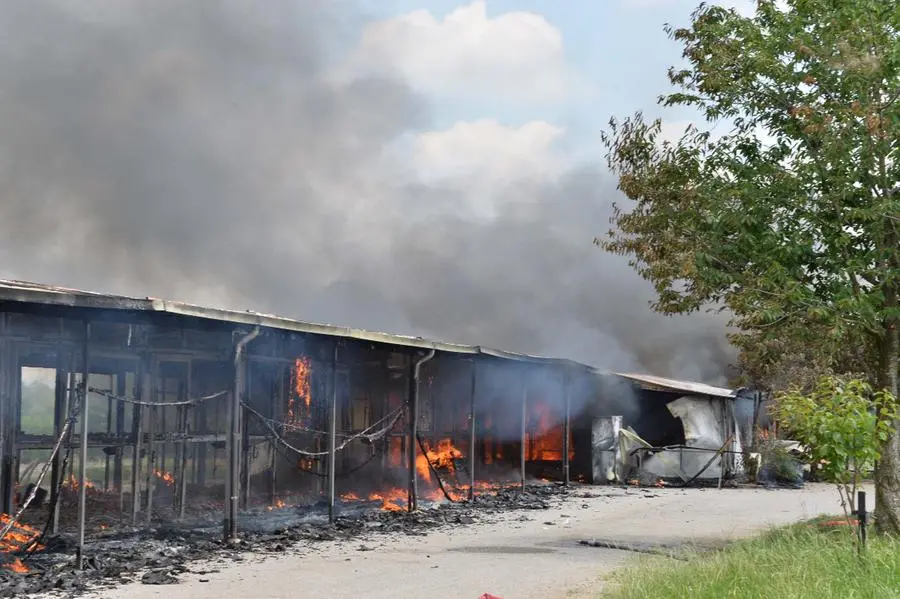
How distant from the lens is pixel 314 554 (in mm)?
12297

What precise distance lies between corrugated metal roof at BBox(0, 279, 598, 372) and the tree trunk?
7.84 m

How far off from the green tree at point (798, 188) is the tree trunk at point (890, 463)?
0.02 meters

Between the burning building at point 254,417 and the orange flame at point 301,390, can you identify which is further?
the orange flame at point 301,390

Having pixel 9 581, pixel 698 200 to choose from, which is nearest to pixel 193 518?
pixel 9 581

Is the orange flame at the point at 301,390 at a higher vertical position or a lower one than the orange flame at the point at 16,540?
higher

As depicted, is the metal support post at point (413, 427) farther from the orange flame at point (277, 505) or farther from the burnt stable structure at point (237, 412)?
the orange flame at point (277, 505)

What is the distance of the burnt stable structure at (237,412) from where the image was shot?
41.3 ft

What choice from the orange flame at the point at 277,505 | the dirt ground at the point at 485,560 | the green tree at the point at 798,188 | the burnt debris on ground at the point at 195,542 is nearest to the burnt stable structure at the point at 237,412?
the orange flame at the point at 277,505

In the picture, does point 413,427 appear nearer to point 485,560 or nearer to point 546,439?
point 485,560

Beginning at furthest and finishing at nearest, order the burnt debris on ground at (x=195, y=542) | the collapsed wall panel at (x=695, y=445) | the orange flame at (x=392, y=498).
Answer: the collapsed wall panel at (x=695, y=445) < the orange flame at (x=392, y=498) < the burnt debris on ground at (x=195, y=542)

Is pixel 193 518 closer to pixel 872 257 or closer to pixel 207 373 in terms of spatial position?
pixel 207 373

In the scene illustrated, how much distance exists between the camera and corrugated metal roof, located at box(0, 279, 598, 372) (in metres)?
9.75

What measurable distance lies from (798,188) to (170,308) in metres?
8.36

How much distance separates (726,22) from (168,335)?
33.0ft
